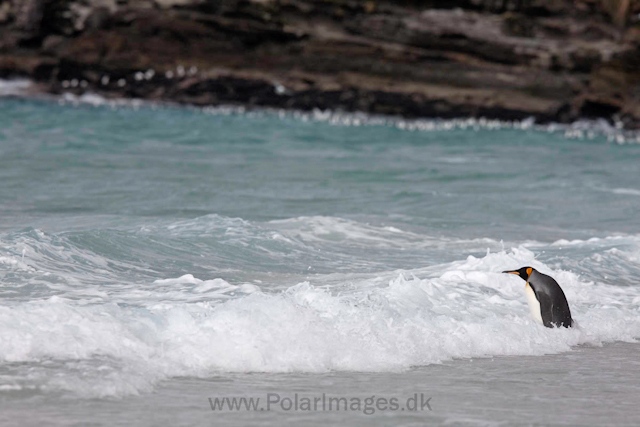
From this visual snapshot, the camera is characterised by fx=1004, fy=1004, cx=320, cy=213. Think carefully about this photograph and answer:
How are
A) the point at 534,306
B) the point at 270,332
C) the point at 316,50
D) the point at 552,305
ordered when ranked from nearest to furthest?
the point at 270,332
the point at 552,305
the point at 534,306
the point at 316,50

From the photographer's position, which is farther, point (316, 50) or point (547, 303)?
point (316, 50)

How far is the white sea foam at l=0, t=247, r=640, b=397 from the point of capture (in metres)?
5.05

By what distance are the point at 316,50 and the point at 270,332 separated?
33.5 meters

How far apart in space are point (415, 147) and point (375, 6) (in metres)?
16.0

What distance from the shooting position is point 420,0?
3856 centimetres

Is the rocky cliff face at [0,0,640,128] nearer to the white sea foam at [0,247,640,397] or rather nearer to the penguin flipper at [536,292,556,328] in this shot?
the white sea foam at [0,247,640,397]

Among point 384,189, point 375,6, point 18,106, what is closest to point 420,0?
point 375,6

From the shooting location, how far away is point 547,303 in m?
6.52

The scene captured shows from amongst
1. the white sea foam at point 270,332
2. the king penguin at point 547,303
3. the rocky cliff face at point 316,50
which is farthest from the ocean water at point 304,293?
the rocky cliff face at point 316,50

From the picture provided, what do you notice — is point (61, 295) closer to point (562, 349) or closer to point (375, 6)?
point (562, 349)

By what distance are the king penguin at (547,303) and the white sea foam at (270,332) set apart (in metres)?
0.09

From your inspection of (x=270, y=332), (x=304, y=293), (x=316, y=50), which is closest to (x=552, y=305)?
(x=304, y=293)

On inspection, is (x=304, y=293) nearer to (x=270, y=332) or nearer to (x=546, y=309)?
(x=270, y=332)

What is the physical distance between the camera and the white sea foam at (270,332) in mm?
5051
